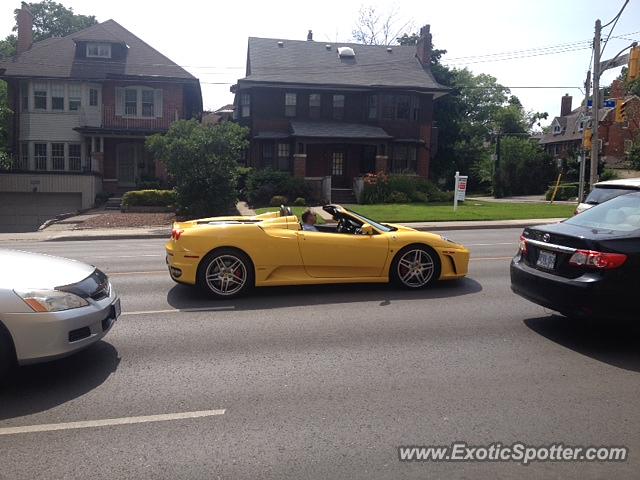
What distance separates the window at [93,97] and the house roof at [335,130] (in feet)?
37.3

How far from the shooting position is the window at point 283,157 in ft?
111

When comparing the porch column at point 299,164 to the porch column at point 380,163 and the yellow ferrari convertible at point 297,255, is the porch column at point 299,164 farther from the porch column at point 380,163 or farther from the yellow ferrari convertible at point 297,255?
the yellow ferrari convertible at point 297,255

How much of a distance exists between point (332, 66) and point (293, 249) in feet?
98.8

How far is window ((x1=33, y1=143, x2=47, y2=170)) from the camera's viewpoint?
32500 mm

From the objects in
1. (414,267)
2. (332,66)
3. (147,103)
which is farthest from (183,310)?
(332,66)

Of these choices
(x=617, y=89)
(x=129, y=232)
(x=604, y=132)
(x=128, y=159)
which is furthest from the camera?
(x=604, y=132)

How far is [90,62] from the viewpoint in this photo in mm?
32781

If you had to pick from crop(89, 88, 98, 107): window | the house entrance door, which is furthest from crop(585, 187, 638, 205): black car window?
crop(89, 88, 98, 107): window

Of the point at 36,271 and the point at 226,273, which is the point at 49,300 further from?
the point at 226,273

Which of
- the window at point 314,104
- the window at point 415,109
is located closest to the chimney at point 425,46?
the window at point 415,109

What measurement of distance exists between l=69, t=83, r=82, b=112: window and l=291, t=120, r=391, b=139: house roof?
12.3m

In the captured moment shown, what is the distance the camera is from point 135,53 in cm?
3391

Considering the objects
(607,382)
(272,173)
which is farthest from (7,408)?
(272,173)

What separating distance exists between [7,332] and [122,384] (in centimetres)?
97
